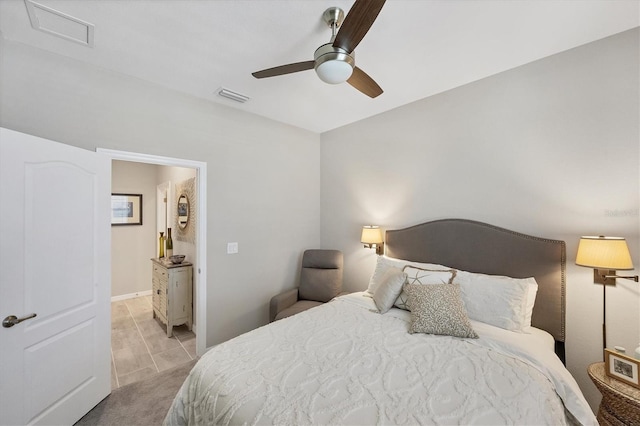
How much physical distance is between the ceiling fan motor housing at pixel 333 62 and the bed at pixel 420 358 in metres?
1.62

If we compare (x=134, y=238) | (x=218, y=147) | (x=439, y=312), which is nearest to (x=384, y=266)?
(x=439, y=312)

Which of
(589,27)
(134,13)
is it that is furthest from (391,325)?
(134,13)

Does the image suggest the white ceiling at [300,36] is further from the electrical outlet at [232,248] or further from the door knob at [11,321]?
the door knob at [11,321]

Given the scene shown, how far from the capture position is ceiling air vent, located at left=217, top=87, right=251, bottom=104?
256 cm

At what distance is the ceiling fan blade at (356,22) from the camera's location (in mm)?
1157

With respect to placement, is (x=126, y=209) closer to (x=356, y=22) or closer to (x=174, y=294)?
(x=174, y=294)

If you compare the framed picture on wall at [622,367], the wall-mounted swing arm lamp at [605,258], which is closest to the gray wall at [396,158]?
the wall-mounted swing arm lamp at [605,258]

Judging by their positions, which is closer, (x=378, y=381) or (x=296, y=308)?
(x=378, y=381)

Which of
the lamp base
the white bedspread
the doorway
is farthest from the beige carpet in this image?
the lamp base

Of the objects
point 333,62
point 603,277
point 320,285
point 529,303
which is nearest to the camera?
point 333,62

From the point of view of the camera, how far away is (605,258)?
5.27 feet

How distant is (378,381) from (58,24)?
292 cm

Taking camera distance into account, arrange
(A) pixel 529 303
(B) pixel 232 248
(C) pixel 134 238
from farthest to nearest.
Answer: (C) pixel 134 238
(B) pixel 232 248
(A) pixel 529 303

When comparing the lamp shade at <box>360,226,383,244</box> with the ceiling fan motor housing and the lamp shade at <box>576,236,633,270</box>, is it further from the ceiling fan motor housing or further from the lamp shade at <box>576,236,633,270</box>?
the ceiling fan motor housing
